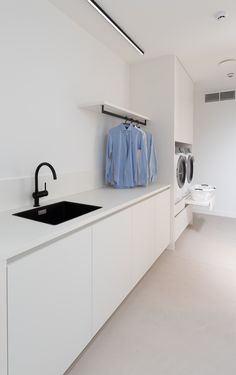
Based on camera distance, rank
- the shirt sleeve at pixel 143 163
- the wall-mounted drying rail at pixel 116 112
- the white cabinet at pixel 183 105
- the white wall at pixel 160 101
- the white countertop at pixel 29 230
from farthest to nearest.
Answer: the white cabinet at pixel 183 105 < the white wall at pixel 160 101 < the shirt sleeve at pixel 143 163 < the wall-mounted drying rail at pixel 116 112 < the white countertop at pixel 29 230

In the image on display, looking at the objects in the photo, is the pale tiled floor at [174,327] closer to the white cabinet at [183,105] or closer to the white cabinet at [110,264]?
the white cabinet at [110,264]

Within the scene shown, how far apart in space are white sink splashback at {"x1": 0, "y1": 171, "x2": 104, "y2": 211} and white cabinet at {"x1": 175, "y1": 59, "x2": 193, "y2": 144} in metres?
1.41

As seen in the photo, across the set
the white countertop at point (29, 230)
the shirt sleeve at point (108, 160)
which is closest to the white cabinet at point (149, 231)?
the white countertop at point (29, 230)

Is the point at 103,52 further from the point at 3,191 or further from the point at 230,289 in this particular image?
the point at 230,289

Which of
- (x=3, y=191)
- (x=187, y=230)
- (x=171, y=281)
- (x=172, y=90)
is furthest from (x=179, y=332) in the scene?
(x=172, y=90)

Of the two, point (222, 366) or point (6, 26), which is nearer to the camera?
point (222, 366)

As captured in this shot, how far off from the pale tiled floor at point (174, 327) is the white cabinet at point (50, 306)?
0.26 metres

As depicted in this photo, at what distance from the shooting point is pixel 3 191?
165 centimetres

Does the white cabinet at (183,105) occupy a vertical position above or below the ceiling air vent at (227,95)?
below

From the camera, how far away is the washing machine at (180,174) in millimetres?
3266

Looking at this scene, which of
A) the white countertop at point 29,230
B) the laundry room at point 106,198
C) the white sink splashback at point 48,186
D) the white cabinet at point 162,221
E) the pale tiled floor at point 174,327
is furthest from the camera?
the white cabinet at point 162,221

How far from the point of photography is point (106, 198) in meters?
2.11

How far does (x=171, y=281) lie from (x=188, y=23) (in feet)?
8.39

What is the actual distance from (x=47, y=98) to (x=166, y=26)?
142 cm
